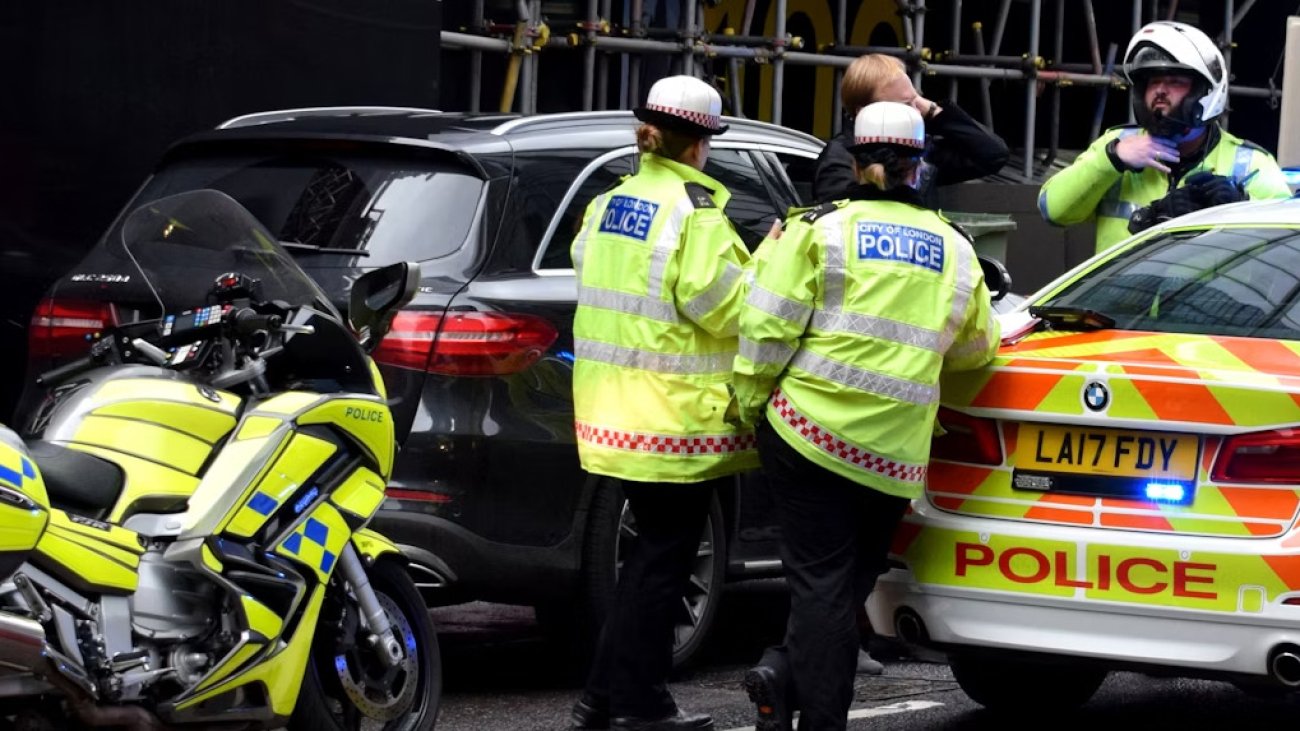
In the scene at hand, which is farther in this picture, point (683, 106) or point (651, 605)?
point (651, 605)

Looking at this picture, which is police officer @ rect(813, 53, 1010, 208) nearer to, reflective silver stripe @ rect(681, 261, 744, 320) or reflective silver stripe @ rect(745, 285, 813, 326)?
reflective silver stripe @ rect(681, 261, 744, 320)

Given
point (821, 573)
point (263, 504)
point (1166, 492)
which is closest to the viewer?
point (263, 504)

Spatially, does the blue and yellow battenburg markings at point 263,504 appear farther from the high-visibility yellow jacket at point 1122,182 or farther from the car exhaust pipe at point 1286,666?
the high-visibility yellow jacket at point 1122,182

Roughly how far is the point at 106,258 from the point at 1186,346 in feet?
10.2

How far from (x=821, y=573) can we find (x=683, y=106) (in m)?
1.28

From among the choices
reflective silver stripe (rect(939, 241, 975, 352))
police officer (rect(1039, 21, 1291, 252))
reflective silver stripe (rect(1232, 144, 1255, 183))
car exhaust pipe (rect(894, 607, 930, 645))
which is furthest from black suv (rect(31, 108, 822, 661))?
reflective silver stripe (rect(1232, 144, 1255, 183))

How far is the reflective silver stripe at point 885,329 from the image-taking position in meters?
5.67

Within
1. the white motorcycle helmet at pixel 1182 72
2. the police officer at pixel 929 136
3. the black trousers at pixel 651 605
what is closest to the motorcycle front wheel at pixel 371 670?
the black trousers at pixel 651 605

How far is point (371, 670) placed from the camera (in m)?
5.66

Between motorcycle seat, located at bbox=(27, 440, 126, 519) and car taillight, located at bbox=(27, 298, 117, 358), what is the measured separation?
1826 millimetres

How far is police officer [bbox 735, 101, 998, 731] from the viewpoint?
568 cm

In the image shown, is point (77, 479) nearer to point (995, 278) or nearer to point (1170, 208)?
point (995, 278)

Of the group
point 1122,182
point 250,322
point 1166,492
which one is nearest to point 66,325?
point 250,322

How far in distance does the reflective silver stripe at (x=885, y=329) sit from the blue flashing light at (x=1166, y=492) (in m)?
0.62
